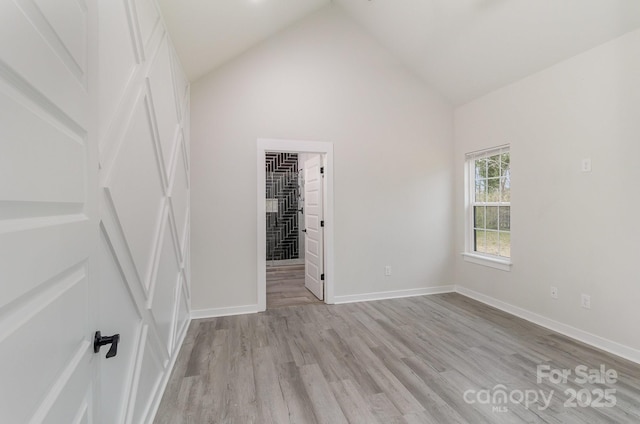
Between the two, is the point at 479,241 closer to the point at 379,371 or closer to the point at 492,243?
the point at 492,243

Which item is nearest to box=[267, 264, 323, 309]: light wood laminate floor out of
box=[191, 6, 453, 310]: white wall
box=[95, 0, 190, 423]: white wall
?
box=[191, 6, 453, 310]: white wall

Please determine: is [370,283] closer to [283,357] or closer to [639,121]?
[283,357]

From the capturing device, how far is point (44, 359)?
729 millimetres

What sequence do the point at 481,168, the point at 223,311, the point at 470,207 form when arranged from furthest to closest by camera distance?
the point at 470,207 < the point at 481,168 < the point at 223,311

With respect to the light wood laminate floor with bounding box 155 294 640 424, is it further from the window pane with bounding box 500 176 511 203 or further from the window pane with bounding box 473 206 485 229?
the window pane with bounding box 500 176 511 203

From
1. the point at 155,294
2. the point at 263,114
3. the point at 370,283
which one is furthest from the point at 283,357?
the point at 263,114

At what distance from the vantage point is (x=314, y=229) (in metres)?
4.28

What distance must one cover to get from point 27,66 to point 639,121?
370 centimetres

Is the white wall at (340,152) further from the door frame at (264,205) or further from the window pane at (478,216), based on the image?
the window pane at (478,216)

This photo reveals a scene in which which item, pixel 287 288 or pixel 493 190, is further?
pixel 287 288

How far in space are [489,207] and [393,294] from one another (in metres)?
1.74

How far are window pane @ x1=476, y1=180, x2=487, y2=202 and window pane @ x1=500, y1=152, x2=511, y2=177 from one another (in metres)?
0.32

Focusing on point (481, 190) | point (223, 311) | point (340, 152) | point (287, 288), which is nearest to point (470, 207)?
point (481, 190)

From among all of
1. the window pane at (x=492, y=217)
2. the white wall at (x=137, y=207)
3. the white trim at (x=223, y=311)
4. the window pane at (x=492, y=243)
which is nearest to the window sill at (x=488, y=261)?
the window pane at (x=492, y=243)
